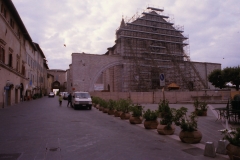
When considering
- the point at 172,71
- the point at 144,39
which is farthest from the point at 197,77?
the point at 144,39

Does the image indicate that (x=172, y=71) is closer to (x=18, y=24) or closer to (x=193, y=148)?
(x=18, y=24)

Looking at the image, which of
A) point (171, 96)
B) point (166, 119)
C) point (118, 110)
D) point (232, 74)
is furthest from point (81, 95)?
point (232, 74)

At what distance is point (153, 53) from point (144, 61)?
341cm

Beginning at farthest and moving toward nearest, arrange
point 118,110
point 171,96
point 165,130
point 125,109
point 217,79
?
point 217,79, point 171,96, point 118,110, point 125,109, point 165,130

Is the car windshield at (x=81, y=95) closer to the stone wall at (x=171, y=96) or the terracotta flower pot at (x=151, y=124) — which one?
the stone wall at (x=171, y=96)

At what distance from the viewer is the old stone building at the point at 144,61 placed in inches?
1672

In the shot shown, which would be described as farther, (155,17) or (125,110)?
(155,17)

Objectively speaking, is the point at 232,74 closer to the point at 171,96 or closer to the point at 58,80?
the point at 171,96

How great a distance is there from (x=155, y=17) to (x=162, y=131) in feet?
146

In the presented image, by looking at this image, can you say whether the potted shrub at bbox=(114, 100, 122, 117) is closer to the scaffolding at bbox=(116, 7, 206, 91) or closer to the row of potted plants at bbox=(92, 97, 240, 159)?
the row of potted plants at bbox=(92, 97, 240, 159)

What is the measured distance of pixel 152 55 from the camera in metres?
47.3

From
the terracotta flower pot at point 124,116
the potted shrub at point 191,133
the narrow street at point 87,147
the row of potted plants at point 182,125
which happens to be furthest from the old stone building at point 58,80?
the potted shrub at point 191,133

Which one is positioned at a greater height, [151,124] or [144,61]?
[144,61]

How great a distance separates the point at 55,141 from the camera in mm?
7281
